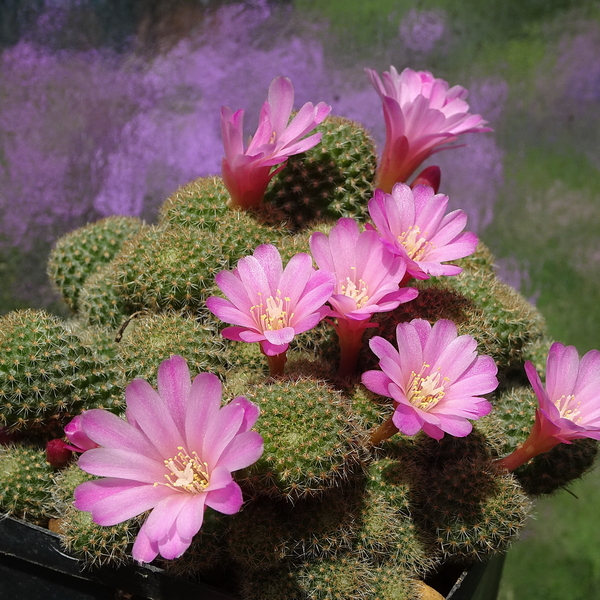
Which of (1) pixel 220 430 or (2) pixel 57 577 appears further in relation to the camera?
(2) pixel 57 577

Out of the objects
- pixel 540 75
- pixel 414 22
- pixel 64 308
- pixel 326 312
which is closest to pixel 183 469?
pixel 326 312

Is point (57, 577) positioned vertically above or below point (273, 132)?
below

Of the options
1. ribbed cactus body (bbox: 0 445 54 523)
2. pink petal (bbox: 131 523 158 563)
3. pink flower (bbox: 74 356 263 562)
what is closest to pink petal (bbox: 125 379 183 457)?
pink flower (bbox: 74 356 263 562)

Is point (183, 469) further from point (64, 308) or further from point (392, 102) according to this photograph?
point (64, 308)

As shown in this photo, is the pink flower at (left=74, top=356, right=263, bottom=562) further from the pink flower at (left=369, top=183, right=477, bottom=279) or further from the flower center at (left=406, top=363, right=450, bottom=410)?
the pink flower at (left=369, top=183, right=477, bottom=279)

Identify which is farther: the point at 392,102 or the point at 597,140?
the point at 597,140

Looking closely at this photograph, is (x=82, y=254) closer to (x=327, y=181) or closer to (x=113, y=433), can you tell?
(x=327, y=181)

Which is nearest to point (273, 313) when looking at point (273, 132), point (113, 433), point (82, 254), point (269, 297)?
point (269, 297)
